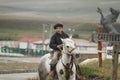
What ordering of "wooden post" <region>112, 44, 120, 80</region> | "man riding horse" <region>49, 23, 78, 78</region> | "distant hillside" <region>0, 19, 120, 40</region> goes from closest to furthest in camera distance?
"wooden post" <region>112, 44, 120, 80</region>
"man riding horse" <region>49, 23, 78, 78</region>
"distant hillside" <region>0, 19, 120, 40</region>

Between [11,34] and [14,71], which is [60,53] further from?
[11,34]

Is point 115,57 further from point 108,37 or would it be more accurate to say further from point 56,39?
point 56,39

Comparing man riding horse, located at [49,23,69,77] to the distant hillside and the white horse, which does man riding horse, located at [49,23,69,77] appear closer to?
the white horse

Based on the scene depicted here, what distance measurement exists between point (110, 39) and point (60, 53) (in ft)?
6.20

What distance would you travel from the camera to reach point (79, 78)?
53.7 ft

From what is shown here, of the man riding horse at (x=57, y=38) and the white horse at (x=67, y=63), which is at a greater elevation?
the man riding horse at (x=57, y=38)

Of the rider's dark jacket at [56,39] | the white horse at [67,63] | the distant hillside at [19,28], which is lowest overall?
the distant hillside at [19,28]

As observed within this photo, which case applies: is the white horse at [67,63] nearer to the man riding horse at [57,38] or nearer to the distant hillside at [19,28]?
the man riding horse at [57,38]

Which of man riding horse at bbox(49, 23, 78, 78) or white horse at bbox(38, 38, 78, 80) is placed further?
man riding horse at bbox(49, 23, 78, 78)

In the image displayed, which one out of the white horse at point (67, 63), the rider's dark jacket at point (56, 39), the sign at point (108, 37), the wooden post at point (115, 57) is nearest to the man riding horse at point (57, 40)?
the rider's dark jacket at point (56, 39)

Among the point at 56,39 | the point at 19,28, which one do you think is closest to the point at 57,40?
the point at 56,39

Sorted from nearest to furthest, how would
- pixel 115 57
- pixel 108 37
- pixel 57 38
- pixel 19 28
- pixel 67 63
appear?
pixel 108 37
pixel 67 63
pixel 115 57
pixel 57 38
pixel 19 28

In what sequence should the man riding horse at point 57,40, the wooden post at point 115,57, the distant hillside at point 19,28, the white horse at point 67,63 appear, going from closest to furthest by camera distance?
the white horse at point 67,63, the wooden post at point 115,57, the man riding horse at point 57,40, the distant hillside at point 19,28

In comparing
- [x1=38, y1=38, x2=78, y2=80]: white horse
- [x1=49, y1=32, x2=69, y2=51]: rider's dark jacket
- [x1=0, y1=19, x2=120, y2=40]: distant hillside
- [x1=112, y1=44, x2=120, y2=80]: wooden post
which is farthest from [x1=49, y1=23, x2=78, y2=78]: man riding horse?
[x1=0, y1=19, x2=120, y2=40]: distant hillside
